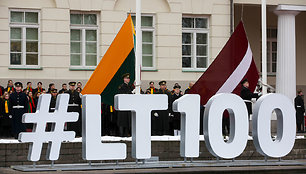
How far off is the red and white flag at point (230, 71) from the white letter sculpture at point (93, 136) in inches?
169

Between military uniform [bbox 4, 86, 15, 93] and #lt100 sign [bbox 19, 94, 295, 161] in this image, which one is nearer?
#lt100 sign [bbox 19, 94, 295, 161]

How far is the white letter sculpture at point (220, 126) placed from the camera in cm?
1748

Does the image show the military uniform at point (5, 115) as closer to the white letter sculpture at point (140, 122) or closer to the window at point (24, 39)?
the window at point (24, 39)

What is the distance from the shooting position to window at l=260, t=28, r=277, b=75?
1511 inches

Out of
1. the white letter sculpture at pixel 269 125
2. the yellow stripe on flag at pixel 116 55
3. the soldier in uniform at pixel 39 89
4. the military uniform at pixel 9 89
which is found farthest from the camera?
the soldier in uniform at pixel 39 89

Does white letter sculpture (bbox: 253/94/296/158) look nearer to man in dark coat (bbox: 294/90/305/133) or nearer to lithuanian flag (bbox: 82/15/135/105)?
lithuanian flag (bbox: 82/15/135/105)

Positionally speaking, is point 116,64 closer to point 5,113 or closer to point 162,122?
point 162,122

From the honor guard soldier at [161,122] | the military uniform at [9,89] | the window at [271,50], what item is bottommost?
the honor guard soldier at [161,122]

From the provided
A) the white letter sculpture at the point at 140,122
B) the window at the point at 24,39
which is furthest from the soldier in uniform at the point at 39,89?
the white letter sculpture at the point at 140,122

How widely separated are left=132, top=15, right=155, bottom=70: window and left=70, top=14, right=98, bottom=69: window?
1.87 metres

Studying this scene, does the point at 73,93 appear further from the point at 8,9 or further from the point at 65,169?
the point at 65,169

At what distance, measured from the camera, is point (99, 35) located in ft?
107

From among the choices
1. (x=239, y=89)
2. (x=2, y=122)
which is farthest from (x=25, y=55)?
(x=239, y=89)

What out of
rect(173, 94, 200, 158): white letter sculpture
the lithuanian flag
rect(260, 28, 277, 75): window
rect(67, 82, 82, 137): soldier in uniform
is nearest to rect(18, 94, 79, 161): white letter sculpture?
rect(173, 94, 200, 158): white letter sculpture
